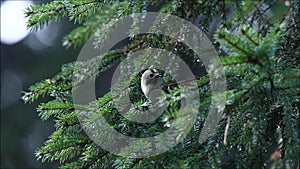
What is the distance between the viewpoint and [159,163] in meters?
0.95

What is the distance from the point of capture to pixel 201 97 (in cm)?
87

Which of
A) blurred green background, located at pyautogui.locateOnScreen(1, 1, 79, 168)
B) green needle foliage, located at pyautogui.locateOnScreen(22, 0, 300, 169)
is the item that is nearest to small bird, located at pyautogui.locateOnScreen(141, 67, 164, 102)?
green needle foliage, located at pyautogui.locateOnScreen(22, 0, 300, 169)

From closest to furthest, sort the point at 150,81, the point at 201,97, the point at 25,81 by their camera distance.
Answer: the point at 201,97 → the point at 150,81 → the point at 25,81

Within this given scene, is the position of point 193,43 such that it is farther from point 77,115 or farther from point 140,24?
point 77,115

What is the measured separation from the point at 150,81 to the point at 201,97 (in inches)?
10.3

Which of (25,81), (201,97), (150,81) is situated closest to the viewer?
(201,97)

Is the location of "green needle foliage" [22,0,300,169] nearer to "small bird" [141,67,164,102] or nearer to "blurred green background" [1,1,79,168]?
"small bird" [141,67,164,102]

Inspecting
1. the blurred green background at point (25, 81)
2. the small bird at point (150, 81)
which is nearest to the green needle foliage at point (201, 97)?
the small bird at point (150, 81)

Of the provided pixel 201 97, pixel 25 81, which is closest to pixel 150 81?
pixel 201 97

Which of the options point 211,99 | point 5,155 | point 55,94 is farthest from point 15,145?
point 211,99

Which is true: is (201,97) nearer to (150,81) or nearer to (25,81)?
(150,81)

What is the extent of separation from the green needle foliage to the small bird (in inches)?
0.9

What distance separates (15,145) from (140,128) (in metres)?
5.06

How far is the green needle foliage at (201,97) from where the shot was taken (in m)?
0.83
